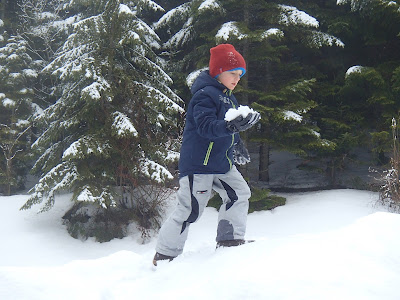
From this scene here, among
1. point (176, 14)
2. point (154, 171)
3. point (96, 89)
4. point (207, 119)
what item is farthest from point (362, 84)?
point (207, 119)

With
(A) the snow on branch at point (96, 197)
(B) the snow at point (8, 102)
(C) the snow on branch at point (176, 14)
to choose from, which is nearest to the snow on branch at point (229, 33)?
(C) the snow on branch at point (176, 14)

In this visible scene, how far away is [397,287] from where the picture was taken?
1848 mm

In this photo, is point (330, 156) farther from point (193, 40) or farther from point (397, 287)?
point (397, 287)

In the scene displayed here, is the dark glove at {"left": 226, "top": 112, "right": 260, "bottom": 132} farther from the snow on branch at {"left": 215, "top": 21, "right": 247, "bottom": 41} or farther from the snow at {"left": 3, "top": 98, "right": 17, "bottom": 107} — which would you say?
the snow at {"left": 3, "top": 98, "right": 17, "bottom": 107}

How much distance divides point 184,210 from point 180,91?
697 centimetres

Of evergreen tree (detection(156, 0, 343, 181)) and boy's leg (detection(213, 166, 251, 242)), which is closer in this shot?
boy's leg (detection(213, 166, 251, 242))

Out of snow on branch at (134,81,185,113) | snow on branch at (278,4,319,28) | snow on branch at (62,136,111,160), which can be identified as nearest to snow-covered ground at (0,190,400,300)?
snow on branch at (62,136,111,160)

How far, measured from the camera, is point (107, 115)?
26.1ft

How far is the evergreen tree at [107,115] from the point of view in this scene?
24.9 feet

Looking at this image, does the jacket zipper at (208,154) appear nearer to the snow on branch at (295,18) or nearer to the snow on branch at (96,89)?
the snow on branch at (96,89)

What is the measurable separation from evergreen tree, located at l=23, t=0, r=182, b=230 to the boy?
4397mm

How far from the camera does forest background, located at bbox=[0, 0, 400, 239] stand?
7.77 meters

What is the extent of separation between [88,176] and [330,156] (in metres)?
6.44

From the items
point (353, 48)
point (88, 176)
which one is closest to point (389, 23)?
point (353, 48)
